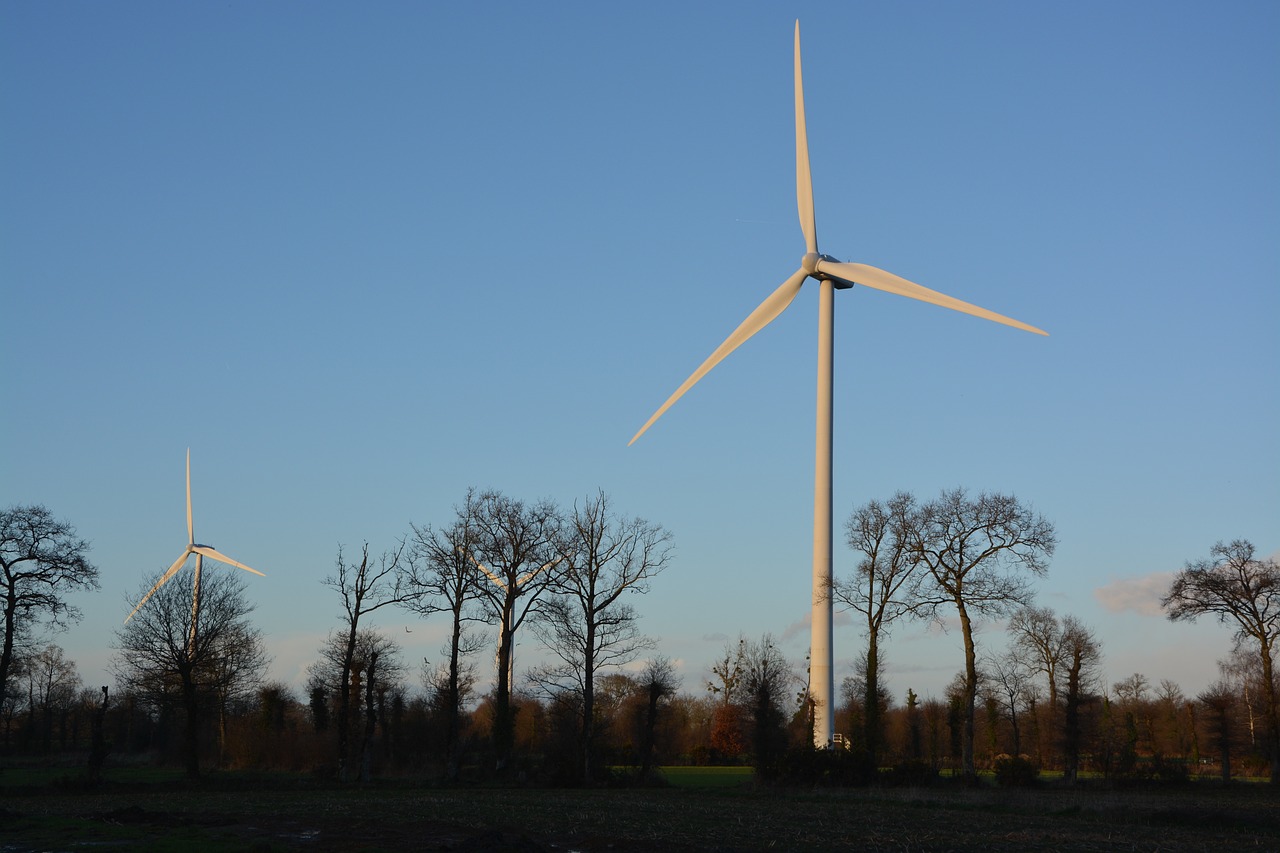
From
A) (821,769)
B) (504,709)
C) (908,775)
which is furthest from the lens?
(504,709)

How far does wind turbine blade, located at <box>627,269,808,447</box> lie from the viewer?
4662 centimetres

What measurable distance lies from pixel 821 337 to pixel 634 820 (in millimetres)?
25150

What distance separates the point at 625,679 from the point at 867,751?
153 feet

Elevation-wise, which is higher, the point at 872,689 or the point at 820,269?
the point at 820,269

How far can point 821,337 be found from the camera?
46.1m

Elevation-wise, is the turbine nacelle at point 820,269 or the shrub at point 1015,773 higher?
the turbine nacelle at point 820,269

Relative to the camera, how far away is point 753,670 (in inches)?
2064

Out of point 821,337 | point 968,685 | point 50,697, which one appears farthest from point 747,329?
point 50,697


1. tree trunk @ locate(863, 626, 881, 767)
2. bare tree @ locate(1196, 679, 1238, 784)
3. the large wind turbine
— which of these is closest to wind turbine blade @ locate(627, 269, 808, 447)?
the large wind turbine

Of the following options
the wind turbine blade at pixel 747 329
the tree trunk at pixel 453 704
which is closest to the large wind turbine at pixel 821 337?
the wind turbine blade at pixel 747 329

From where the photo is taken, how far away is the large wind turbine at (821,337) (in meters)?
43.1

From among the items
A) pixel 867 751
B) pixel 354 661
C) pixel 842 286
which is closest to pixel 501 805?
pixel 867 751

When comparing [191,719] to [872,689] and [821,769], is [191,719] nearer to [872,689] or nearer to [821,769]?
[821,769]

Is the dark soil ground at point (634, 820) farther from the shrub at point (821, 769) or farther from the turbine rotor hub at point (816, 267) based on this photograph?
the turbine rotor hub at point (816, 267)
